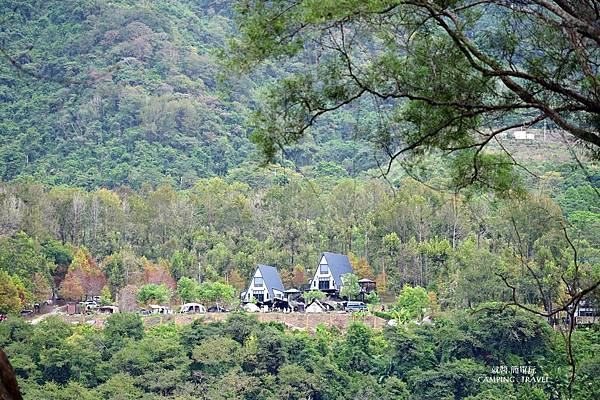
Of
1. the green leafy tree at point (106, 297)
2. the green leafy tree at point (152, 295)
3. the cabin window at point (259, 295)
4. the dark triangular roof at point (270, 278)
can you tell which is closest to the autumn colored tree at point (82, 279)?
the green leafy tree at point (106, 297)

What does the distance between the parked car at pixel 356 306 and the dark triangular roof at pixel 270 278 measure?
2.28m

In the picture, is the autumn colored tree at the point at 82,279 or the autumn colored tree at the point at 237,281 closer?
the autumn colored tree at the point at 82,279

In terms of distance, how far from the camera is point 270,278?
107 ft

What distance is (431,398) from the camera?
22.8m

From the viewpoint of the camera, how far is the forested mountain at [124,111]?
50.3m

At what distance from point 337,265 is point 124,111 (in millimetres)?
25043

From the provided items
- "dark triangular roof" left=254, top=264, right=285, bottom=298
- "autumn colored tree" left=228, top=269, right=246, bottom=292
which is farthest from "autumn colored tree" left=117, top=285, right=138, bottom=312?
"dark triangular roof" left=254, top=264, right=285, bottom=298

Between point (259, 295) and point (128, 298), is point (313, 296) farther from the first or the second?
point (128, 298)

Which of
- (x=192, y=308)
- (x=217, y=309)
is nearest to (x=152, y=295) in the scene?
(x=192, y=308)

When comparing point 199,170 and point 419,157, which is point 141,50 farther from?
point 419,157

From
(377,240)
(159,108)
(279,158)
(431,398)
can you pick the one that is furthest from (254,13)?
(159,108)

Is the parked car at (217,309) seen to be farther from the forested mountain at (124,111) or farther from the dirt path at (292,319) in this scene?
the forested mountain at (124,111)

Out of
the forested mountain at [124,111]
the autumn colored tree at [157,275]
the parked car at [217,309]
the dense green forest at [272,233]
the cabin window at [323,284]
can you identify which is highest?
the forested mountain at [124,111]

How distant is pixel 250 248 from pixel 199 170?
16.8 m
